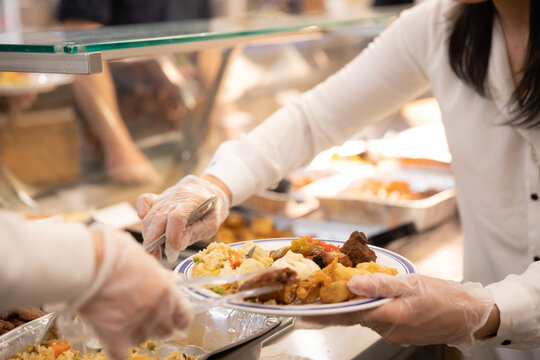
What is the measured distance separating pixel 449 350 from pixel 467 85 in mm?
759

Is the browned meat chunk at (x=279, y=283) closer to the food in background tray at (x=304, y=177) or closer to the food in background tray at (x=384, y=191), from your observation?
the food in background tray at (x=384, y=191)

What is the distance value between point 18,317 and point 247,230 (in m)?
1.05

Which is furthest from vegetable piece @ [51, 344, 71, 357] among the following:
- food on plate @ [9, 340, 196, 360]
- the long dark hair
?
the long dark hair

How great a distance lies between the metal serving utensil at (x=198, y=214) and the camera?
145cm

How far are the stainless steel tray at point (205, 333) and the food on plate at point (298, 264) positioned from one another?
0.19 m

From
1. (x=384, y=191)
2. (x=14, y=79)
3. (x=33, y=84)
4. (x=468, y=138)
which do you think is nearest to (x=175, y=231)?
(x=468, y=138)

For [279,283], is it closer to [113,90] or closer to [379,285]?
[379,285]

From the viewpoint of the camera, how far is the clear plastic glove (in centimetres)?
116

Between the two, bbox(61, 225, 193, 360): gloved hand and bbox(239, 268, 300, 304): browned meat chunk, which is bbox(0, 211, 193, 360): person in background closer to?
bbox(61, 225, 193, 360): gloved hand

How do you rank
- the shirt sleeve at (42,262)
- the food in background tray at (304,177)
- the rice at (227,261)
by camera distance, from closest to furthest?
the shirt sleeve at (42,262)
the rice at (227,261)
the food in background tray at (304,177)

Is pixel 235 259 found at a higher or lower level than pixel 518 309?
higher

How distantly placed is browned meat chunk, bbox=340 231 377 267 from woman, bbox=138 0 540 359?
0.15 meters

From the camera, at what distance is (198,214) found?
1529mm

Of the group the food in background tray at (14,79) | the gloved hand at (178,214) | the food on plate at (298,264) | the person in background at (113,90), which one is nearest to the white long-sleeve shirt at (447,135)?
the gloved hand at (178,214)
